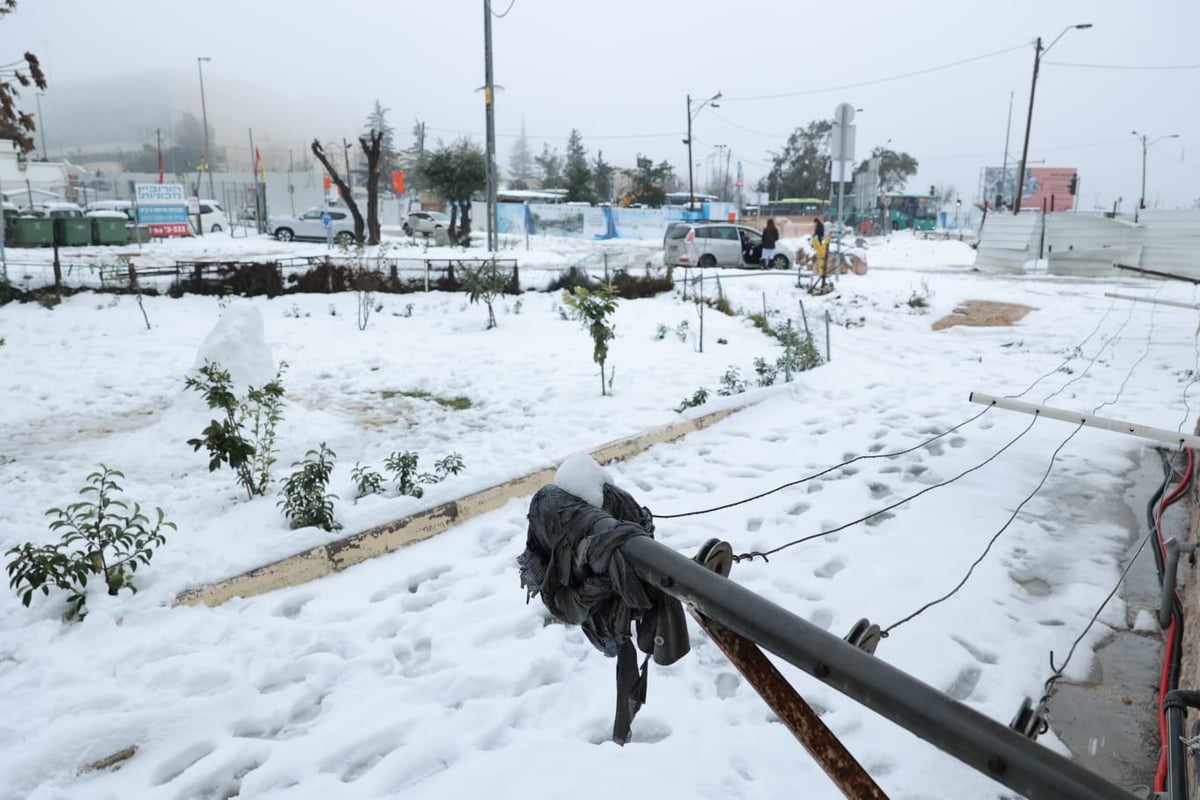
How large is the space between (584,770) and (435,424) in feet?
16.5

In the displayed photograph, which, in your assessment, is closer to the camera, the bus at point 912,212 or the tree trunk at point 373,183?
the tree trunk at point 373,183

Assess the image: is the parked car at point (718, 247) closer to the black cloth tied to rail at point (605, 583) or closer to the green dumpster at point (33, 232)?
the green dumpster at point (33, 232)

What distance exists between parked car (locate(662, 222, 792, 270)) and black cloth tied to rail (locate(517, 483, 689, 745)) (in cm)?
2063

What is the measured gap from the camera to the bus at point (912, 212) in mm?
58469

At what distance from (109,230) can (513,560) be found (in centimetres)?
2661

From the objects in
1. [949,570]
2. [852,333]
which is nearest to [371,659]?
[949,570]

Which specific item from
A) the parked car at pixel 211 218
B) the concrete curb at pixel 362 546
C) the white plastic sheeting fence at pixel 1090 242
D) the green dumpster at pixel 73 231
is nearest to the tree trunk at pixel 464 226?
the parked car at pixel 211 218

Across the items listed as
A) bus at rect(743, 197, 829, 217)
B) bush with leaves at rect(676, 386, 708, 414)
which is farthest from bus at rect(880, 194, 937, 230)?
bush with leaves at rect(676, 386, 708, 414)

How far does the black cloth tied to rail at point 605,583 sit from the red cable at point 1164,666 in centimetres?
174

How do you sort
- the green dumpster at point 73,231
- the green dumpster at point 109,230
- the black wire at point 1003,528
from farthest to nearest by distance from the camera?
the green dumpster at point 109,230
the green dumpster at point 73,231
the black wire at point 1003,528

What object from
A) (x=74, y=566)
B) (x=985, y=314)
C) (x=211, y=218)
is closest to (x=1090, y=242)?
(x=985, y=314)

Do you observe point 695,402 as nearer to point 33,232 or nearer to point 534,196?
point 33,232

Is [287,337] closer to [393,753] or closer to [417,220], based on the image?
[393,753]

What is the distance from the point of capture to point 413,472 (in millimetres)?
5516
